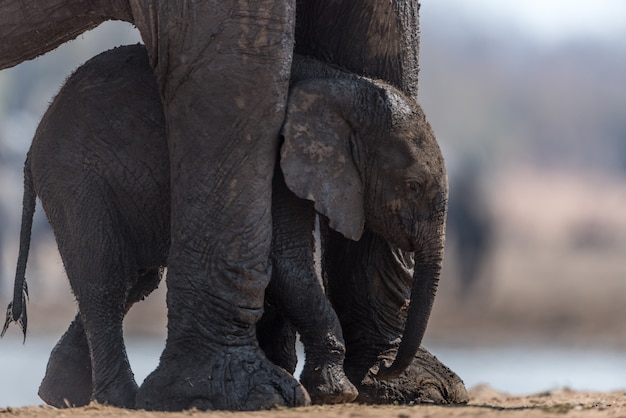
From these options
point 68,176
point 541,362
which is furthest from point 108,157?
point 541,362

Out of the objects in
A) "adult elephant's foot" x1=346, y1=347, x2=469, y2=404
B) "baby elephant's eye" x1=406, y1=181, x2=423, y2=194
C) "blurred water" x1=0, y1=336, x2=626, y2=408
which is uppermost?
"blurred water" x1=0, y1=336, x2=626, y2=408

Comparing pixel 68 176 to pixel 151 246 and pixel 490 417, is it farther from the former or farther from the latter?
pixel 490 417

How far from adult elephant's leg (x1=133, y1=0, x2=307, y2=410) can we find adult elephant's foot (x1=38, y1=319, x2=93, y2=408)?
34.4 inches

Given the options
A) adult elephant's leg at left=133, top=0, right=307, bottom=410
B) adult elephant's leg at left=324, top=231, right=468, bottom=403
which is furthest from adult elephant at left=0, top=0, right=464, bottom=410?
adult elephant's leg at left=324, top=231, right=468, bottom=403

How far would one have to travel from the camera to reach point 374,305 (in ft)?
25.0

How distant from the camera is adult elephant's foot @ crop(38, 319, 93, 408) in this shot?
7.42 m

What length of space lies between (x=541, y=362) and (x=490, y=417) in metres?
13.0

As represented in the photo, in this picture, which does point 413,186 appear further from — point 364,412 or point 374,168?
point 364,412

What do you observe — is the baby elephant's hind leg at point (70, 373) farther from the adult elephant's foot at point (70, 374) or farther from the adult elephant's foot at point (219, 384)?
the adult elephant's foot at point (219, 384)

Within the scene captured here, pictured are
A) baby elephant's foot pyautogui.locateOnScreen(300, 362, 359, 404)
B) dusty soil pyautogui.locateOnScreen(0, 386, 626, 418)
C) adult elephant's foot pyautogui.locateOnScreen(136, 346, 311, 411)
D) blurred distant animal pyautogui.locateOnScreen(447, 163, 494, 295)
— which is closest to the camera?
dusty soil pyautogui.locateOnScreen(0, 386, 626, 418)

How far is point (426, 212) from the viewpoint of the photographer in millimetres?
7086

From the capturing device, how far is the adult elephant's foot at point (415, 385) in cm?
737

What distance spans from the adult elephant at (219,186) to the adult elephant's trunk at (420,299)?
65 cm

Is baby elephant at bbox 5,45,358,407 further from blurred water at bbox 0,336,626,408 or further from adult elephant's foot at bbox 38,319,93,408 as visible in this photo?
blurred water at bbox 0,336,626,408
